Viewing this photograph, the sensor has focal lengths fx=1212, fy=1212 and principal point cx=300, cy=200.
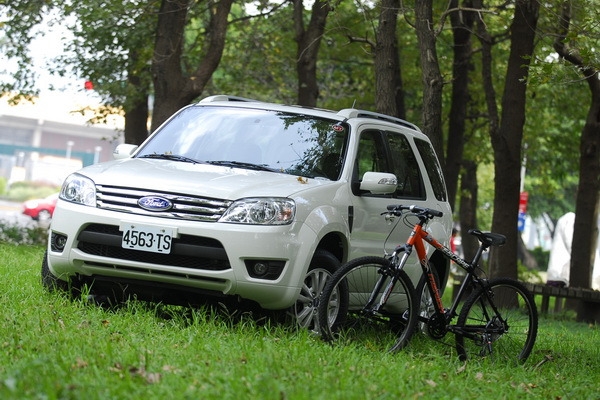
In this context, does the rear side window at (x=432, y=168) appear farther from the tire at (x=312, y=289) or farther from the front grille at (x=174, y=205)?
the front grille at (x=174, y=205)

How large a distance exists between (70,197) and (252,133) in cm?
162

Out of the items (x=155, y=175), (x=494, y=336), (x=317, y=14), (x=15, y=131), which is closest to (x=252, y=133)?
(x=155, y=175)

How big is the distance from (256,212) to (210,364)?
1966 millimetres

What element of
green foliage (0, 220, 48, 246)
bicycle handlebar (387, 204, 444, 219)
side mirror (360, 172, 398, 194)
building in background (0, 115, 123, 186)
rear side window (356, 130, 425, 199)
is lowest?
green foliage (0, 220, 48, 246)

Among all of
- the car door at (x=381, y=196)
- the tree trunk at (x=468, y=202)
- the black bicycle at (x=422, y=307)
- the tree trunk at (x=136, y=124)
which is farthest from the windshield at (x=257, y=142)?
the tree trunk at (x=468, y=202)

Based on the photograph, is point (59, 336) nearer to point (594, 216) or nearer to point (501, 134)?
point (501, 134)

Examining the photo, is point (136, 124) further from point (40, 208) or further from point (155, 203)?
point (40, 208)

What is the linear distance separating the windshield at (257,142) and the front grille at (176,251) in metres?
1.13

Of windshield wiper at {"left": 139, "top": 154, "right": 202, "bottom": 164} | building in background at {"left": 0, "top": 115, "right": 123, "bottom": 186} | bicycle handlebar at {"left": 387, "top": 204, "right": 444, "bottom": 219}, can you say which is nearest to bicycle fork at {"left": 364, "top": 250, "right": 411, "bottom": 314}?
bicycle handlebar at {"left": 387, "top": 204, "right": 444, "bottom": 219}

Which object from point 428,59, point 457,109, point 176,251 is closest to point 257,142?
point 176,251

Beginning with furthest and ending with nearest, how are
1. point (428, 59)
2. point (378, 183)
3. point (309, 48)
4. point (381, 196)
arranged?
point (309, 48) → point (428, 59) → point (381, 196) → point (378, 183)

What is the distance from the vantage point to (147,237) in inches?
336

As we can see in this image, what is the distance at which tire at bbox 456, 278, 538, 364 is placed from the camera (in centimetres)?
912

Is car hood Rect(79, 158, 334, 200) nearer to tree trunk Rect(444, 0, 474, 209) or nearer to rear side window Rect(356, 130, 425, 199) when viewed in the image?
rear side window Rect(356, 130, 425, 199)
